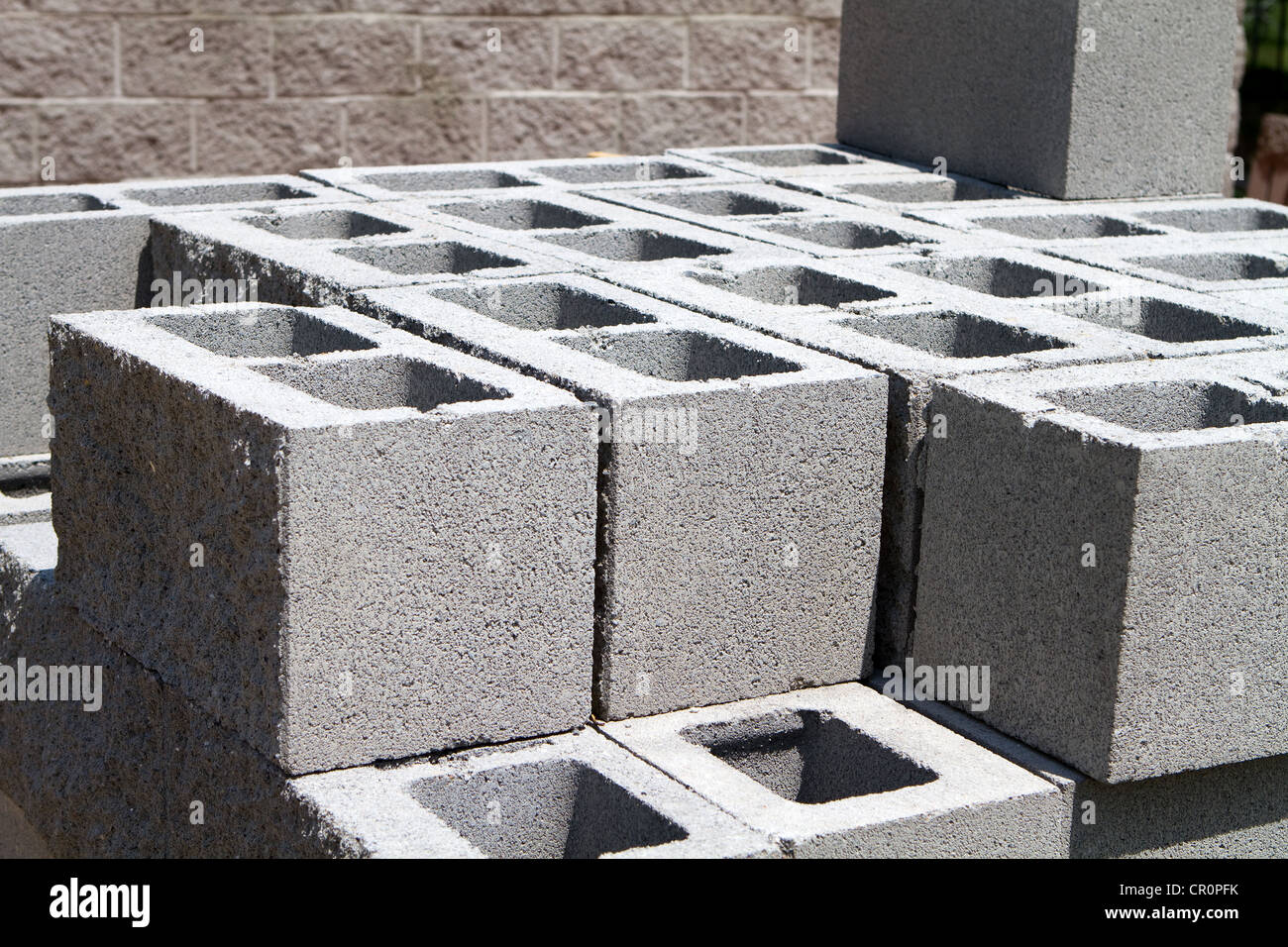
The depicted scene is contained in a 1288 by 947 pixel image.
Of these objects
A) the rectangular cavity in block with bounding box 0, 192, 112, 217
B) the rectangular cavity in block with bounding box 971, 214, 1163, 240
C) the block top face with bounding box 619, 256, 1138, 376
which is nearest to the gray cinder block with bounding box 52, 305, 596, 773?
the block top face with bounding box 619, 256, 1138, 376

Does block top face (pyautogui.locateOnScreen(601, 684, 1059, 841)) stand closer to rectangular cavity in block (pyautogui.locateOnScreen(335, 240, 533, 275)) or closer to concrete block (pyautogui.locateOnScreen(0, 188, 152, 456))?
rectangular cavity in block (pyautogui.locateOnScreen(335, 240, 533, 275))

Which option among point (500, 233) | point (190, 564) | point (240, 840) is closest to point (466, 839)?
point (240, 840)

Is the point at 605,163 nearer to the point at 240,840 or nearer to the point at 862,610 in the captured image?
the point at 862,610

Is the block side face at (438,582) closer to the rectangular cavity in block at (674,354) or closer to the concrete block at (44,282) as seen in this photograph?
the rectangular cavity in block at (674,354)

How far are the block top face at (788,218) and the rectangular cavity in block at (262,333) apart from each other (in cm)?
198

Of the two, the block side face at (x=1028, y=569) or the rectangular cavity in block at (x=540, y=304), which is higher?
the rectangular cavity in block at (x=540, y=304)

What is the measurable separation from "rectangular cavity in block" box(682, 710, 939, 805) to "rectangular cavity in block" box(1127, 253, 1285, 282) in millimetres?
2697

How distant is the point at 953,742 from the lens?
438 centimetres

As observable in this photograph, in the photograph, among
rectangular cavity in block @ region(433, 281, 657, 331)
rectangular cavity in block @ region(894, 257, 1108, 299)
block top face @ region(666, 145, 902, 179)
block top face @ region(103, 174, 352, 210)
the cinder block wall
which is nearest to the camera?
rectangular cavity in block @ region(433, 281, 657, 331)

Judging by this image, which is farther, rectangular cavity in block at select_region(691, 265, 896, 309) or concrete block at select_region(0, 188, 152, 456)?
concrete block at select_region(0, 188, 152, 456)

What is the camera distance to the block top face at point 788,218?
672 centimetres

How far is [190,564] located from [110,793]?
1.00 metres

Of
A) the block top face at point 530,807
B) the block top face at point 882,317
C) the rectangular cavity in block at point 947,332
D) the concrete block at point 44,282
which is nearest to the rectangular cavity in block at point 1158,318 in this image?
the block top face at point 882,317

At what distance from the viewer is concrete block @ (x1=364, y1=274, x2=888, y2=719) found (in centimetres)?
432
